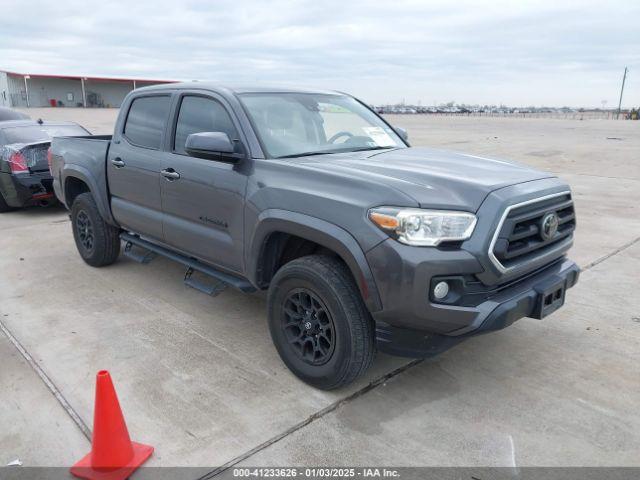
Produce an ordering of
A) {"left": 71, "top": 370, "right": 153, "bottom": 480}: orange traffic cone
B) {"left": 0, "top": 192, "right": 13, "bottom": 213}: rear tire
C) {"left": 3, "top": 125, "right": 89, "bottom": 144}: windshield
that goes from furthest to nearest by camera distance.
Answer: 1. {"left": 0, "top": 192, "right": 13, "bottom": 213}: rear tire
2. {"left": 3, "top": 125, "right": 89, "bottom": 144}: windshield
3. {"left": 71, "top": 370, "right": 153, "bottom": 480}: orange traffic cone

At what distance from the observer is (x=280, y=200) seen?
131 inches

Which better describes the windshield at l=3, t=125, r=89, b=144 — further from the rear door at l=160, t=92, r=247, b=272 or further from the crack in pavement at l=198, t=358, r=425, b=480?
the crack in pavement at l=198, t=358, r=425, b=480

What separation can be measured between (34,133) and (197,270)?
602cm

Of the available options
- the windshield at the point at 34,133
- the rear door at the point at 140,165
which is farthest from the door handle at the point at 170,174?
the windshield at the point at 34,133

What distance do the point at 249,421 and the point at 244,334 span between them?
118 cm

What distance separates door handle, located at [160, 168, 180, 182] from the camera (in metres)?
4.22

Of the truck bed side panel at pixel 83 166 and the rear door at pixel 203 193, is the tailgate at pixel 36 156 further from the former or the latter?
the rear door at pixel 203 193

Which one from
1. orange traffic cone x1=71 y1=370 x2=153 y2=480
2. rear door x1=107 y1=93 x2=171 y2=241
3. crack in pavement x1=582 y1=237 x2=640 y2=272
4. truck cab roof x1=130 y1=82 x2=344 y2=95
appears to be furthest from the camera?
crack in pavement x1=582 y1=237 x2=640 y2=272

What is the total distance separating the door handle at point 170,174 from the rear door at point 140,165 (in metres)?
0.12

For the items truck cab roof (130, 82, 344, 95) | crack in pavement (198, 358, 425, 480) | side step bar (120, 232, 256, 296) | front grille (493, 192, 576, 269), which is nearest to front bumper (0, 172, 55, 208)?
side step bar (120, 232, 256, 296)

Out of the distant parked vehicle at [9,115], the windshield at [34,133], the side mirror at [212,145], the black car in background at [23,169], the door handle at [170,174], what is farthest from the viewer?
the distant parked vehicle at [9,115]

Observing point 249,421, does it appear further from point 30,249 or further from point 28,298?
point 30,249

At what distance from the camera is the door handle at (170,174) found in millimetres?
4222

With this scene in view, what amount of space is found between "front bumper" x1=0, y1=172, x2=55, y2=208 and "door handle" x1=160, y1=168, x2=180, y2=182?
194 inches
